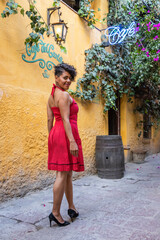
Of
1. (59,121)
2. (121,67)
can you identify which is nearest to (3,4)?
(59,121)

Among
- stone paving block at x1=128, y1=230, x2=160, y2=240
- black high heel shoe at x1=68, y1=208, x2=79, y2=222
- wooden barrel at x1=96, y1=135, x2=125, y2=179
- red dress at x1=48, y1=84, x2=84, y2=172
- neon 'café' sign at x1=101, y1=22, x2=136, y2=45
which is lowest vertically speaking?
stone paving block at x1=128, y1=230, x2=160, y2=240

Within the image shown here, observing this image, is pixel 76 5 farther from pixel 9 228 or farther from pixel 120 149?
pixel 9 228

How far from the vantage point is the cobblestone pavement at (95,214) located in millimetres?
2326

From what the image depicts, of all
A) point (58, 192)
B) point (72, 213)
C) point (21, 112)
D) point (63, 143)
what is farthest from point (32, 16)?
point (72, 213)

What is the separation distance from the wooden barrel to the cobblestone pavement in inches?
18.9

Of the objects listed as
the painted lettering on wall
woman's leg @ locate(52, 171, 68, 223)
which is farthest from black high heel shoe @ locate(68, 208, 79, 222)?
the painted lettering on wall

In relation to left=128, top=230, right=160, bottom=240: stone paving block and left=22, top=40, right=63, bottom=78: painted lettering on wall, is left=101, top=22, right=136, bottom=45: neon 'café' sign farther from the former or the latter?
left=128, top=230, right=160, bottom=240: stone paving block

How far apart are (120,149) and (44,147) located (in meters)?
1.67

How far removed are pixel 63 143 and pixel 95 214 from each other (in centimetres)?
99

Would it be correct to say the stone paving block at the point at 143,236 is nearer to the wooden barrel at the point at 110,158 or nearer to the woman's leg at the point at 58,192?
the woman's leg at the point at 58,192

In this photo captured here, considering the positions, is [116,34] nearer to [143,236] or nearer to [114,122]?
[114,122]

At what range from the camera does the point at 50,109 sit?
2.75 meters

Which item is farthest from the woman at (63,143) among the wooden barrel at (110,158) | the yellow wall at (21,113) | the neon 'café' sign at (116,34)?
the neon 'café' sign at (116,34)

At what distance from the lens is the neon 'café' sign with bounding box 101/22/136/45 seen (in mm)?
5778
